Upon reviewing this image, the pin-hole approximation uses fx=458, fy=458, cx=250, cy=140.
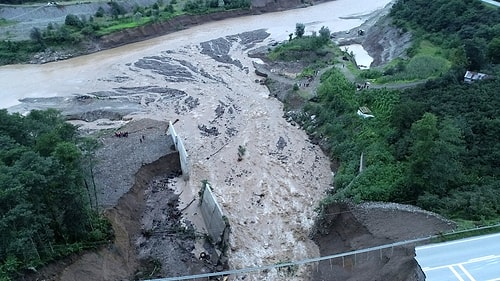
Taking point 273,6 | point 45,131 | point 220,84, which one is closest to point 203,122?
point 220,84

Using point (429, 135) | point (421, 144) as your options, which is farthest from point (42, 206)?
point (429, 135)

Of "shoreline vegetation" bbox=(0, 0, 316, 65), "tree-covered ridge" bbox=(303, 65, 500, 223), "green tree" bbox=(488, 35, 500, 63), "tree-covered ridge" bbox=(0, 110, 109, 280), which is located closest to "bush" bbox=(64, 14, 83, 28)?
"shoreline vegetation" bbox=(0, 0, 316, 65)

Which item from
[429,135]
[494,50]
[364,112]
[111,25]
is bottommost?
[364,112]

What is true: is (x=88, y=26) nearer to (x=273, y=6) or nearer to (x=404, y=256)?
(x=273, y=6)

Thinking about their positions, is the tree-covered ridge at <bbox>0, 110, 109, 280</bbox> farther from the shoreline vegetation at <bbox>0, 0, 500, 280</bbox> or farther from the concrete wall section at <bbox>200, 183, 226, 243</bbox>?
the concrete wall section at <bbox>200, 183, 226, 243</bbox>

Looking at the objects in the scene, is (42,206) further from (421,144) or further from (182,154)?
(421,144)
